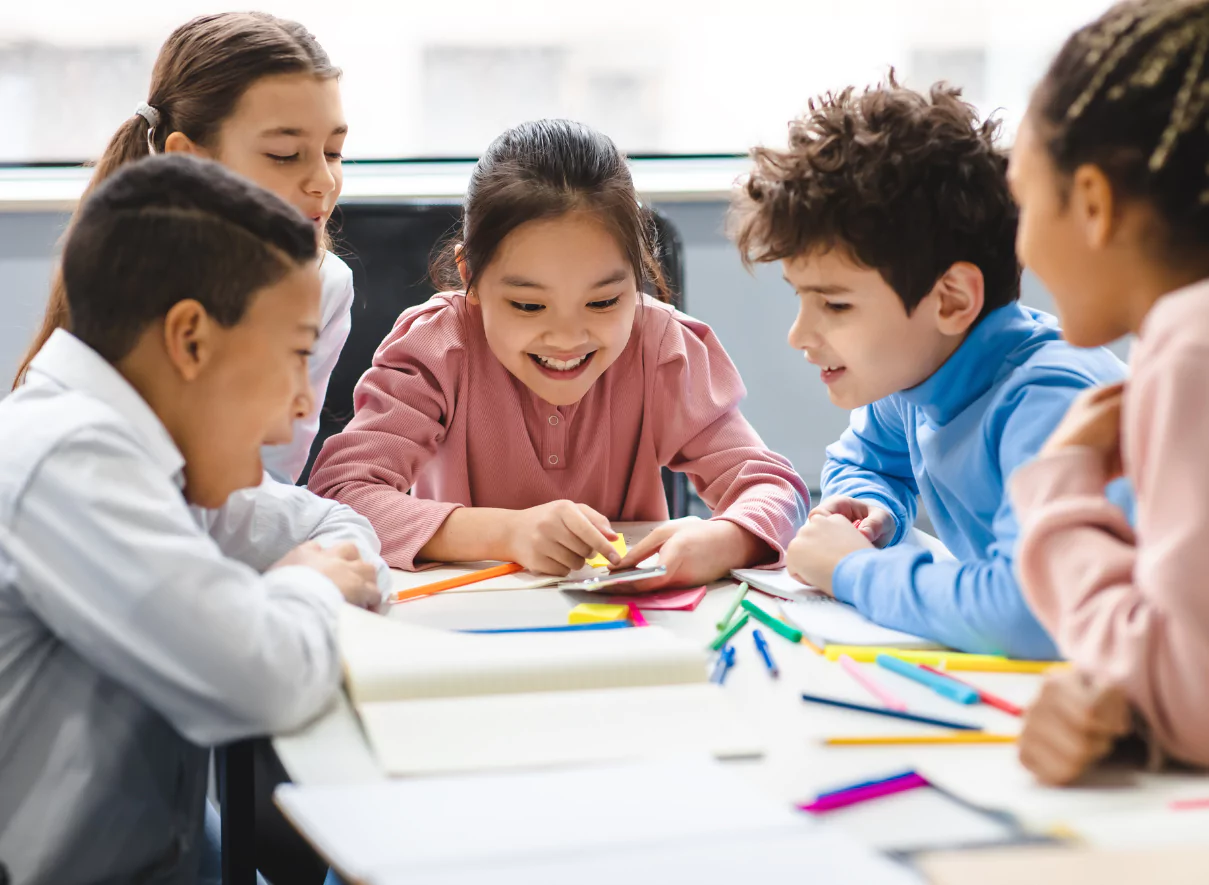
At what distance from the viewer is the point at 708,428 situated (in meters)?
1.62

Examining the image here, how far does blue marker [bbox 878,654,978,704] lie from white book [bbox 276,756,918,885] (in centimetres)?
23

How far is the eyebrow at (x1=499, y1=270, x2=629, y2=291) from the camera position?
1.44 meters

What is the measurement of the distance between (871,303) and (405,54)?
79.1 inches

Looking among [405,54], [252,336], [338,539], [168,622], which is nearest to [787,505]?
[338,539]

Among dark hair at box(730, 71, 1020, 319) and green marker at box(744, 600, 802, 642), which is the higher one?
dark hair at box(730, 71, 1020, 319)

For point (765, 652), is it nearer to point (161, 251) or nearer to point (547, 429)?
point (161, 251)

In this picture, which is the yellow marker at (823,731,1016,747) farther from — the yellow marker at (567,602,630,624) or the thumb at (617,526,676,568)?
the thumb at (617,526,676,568)

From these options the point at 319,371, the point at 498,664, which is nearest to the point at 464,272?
the point at 319,371

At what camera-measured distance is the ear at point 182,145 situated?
149cm

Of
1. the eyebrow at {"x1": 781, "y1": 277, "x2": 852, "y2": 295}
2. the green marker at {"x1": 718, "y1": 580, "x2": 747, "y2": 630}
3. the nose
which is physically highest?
the eyebrow at {"x1": 781, "y1": 277, "x2": 852, "y2": 295}

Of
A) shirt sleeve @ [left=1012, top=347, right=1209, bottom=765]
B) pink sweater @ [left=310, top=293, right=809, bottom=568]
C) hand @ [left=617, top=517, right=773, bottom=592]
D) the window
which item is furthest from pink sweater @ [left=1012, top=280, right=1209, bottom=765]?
the window

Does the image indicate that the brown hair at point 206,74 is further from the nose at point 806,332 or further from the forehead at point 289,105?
the nose at point 806,332

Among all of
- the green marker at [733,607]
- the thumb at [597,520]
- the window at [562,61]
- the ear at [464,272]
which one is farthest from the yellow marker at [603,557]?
the window at [562,61]

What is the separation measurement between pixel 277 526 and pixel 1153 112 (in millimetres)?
828
